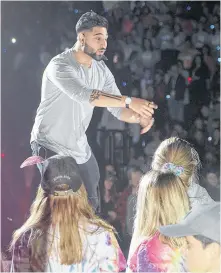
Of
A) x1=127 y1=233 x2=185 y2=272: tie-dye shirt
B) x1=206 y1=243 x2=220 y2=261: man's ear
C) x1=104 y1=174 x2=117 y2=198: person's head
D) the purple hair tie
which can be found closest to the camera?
x1=206 y1=243 x2=220 y2=261: man's ear

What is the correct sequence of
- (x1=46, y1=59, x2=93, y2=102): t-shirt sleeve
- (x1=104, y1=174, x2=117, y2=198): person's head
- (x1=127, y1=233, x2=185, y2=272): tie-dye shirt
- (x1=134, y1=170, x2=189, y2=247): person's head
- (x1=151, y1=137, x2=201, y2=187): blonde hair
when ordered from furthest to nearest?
(x1=104, y1=174, x2=117, y2=198): person's head, (x1=46, y1=59, x2=93, y2=102): t-shirt sleeve, (x1=151, y1=137, x2=201, y2=187): blonde hair, (x1=134, y1=170, x2=189, y2=247): person's head, (x1=127, y1=233, x2=185, y2=272): tie-dye shirt

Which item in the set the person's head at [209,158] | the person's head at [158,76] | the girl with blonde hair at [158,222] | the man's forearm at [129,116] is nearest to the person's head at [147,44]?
the person's head at [158,76]

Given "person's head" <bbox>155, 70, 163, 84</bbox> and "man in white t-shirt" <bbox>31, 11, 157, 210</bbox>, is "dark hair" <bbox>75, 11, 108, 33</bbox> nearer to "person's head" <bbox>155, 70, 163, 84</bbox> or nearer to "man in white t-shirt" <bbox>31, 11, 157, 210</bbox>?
"man in white t-shirt" <bbox>31, 11, 157, 210</bbox>

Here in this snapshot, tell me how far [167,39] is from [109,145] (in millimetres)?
632

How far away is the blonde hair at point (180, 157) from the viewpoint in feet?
8.48

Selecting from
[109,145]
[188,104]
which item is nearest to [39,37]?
[109,145]

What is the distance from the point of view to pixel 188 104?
293 cm

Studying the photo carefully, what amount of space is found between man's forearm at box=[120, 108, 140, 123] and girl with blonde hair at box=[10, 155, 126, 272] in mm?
627

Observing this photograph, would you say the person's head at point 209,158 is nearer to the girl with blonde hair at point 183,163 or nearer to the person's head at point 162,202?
the girl with blonde hair at point 183,163

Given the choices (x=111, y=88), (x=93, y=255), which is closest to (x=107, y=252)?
(x=93, y=255)

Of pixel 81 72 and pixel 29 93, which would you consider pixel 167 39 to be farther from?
pixel 29 93

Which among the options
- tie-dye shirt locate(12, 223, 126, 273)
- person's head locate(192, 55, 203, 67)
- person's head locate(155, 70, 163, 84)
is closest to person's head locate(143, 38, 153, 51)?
person's head locate(155, 70, 163, 84)

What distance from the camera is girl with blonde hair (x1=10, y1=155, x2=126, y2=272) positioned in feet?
7.11

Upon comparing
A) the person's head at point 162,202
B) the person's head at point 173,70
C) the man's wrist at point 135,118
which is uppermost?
the person's head at point 173,70
